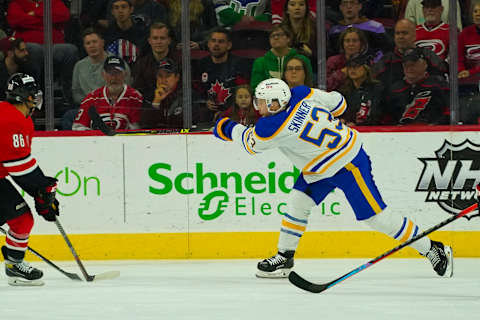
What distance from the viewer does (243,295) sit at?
4.50 metres

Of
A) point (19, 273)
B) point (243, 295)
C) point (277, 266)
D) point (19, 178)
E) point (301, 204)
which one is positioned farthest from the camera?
point (277, 266)

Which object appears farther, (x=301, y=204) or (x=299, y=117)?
(x=301, y=204)

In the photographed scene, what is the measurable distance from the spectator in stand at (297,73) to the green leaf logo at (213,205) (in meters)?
0.93

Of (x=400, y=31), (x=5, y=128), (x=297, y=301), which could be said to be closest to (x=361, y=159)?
(x=297, y=301)

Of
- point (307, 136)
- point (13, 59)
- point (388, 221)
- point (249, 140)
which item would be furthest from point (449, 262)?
point (13, 59)

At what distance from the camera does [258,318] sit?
3.79 metres

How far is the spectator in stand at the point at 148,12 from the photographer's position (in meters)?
6.32

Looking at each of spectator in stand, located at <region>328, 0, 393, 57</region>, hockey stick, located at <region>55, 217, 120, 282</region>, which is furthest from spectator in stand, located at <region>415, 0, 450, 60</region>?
hockey stick, located at <region>55, 217, 120, 282</region>

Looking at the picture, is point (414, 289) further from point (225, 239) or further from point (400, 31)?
point (400, 31)

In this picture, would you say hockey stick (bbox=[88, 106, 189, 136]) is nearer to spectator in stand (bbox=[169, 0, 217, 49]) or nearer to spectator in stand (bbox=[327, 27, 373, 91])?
spectator in stand (bbox=[169, 0, 217, 49])

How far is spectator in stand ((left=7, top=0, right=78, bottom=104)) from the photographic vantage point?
249 inches

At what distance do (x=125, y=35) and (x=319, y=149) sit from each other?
2061mm

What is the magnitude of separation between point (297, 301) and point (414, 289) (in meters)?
0.73

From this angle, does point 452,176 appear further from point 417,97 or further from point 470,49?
point 470,49
